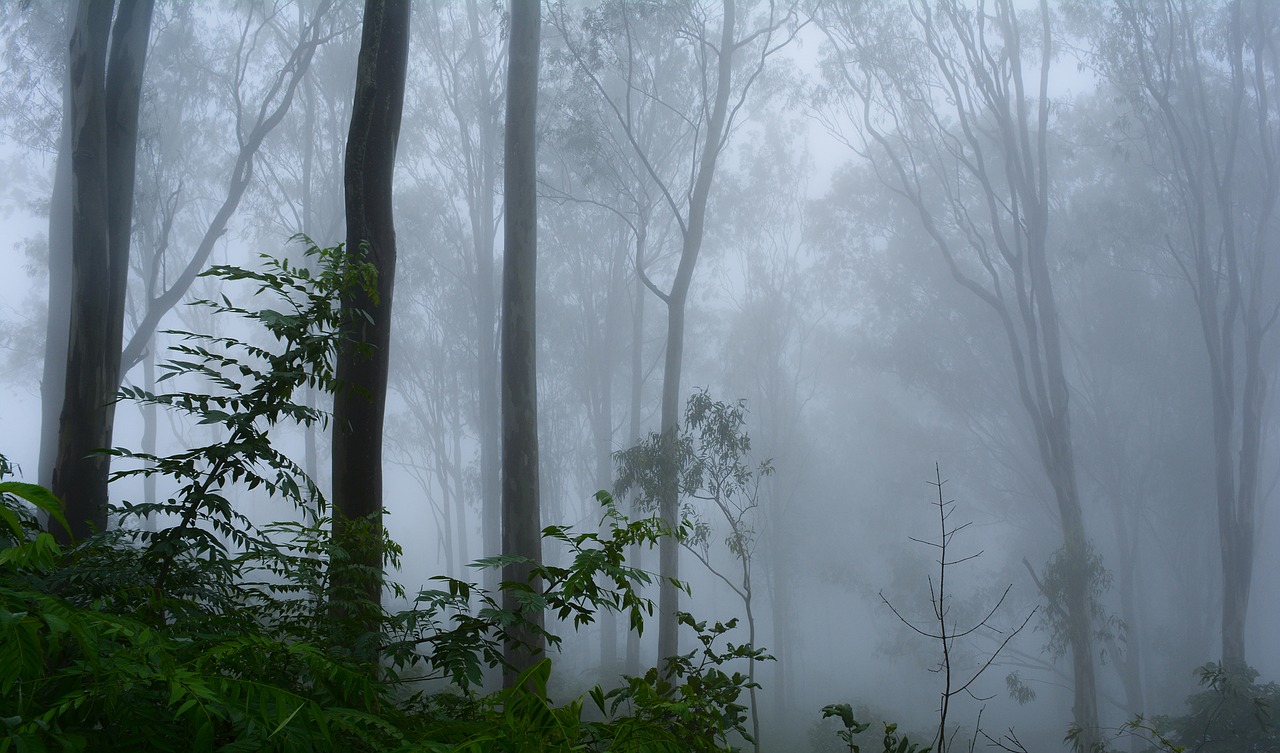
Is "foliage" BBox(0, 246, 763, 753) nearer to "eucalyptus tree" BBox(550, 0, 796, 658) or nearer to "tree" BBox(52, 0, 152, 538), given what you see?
"tree" BBox(52, 0, 152, 538)

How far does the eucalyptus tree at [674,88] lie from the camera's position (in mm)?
9055

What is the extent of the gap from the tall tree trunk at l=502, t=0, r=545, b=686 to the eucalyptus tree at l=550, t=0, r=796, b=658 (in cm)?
192

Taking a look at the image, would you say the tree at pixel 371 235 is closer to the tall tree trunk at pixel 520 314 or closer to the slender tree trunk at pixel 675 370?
the tall tree trunk at pixel 520 314

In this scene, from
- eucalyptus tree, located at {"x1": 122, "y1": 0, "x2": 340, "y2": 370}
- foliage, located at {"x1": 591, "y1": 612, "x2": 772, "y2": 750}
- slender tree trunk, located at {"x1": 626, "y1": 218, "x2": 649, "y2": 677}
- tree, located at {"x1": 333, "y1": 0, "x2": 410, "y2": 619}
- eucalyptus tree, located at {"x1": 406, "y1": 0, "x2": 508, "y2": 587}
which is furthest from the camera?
eucalyptus tree, located at {"x1": 406, "y1": 0, "x2": 508, "y2": 587}

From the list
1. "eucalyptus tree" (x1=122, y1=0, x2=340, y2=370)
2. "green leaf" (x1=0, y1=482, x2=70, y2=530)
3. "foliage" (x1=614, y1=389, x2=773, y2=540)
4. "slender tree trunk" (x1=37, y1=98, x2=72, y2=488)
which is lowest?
"green leaf" (x1=0, y1=482, x2=70, y2=530)

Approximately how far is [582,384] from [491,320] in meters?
3.93

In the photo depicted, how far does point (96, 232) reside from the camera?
4586mm

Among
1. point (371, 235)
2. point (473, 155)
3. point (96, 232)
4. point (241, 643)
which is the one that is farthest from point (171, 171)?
point (241, 643)

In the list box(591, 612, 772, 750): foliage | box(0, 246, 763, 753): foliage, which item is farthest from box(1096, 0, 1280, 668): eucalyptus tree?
box(0, 246, 763, 753): foliage

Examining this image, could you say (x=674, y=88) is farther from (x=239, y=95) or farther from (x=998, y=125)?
(x=239, y=95)

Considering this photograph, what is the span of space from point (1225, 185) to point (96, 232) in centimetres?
1207

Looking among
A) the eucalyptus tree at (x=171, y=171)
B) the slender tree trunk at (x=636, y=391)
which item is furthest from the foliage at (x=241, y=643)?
the slender tree trunk at (x=636, y=391)

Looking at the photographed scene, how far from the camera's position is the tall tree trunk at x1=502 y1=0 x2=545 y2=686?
18.8ft

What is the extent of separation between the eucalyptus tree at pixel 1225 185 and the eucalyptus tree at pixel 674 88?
5.26 m
